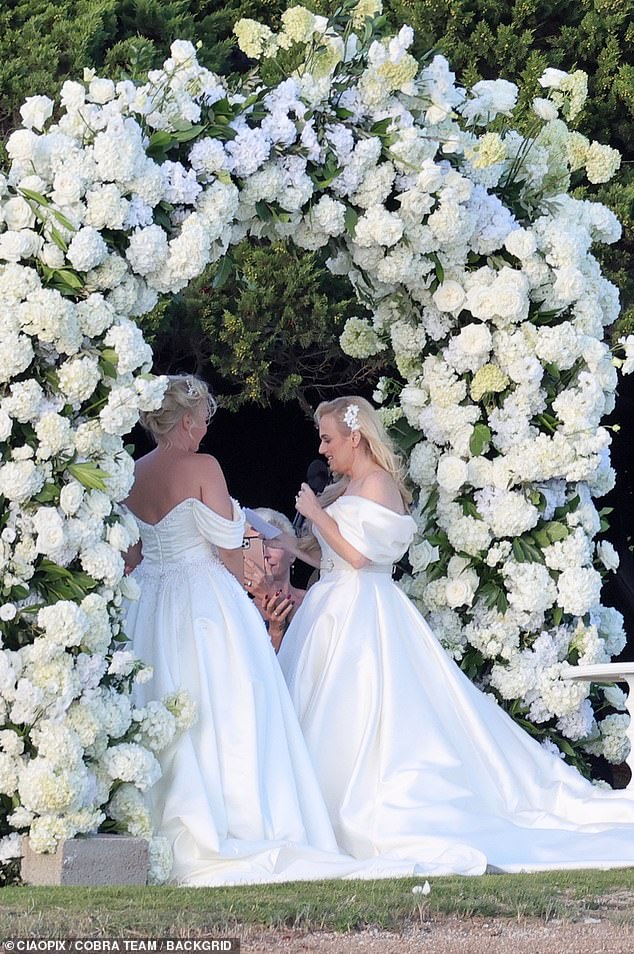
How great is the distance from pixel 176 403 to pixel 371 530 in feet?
3.62

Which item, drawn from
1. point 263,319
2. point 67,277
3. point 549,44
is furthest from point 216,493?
point 549,44

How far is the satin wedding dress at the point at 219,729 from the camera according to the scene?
5.54 m

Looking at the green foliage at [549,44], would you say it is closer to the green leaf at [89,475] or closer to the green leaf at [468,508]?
the green leaf at [468,508]

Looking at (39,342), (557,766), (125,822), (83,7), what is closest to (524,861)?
(557,766)

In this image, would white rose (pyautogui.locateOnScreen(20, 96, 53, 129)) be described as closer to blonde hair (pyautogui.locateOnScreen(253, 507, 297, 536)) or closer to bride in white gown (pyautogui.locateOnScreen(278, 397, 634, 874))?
bride in white gown (pyautogui.locateOnScreen(278, 397, 634, 874))

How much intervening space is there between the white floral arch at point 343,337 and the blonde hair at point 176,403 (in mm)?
542

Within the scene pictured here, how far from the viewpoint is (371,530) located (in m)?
6.72

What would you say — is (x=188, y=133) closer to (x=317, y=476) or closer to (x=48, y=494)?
(x=48, y=494)

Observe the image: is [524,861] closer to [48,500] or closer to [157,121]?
[48,500]

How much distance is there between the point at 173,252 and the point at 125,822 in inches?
88.8

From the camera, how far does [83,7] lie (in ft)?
28.9

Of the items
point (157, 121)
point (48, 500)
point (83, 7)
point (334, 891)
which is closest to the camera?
point (334, 891)

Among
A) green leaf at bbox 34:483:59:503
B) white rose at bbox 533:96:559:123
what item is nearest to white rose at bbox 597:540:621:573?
white rose at bbox 533:96:559:123

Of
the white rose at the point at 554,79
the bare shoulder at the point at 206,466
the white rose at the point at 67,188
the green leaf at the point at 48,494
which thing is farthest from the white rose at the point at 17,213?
the white rose at the point at 554,79
